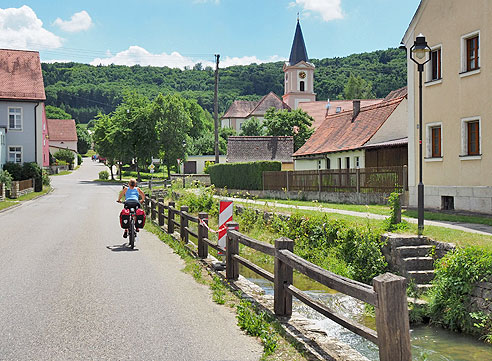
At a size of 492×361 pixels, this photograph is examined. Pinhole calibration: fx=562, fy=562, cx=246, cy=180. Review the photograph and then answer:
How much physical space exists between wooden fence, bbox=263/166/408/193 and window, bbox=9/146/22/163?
2307 cm

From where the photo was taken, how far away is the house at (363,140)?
101ft

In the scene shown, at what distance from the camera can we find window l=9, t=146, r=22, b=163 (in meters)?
46.9

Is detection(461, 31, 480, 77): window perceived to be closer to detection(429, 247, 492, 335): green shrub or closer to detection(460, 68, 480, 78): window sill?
detection(460, 68, 480, 78): window sill

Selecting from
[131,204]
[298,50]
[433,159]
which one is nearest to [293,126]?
[298,50]

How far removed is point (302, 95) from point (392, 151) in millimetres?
79379

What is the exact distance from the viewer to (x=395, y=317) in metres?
4.31

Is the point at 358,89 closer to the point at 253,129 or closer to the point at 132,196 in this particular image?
the point at 253,129

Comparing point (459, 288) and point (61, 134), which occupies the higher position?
point (61, 134)

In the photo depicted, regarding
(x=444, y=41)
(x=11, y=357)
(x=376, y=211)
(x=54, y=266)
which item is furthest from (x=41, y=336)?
(x=444, y=41)

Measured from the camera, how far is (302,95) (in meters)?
108

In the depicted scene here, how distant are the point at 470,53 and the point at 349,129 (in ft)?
65.4

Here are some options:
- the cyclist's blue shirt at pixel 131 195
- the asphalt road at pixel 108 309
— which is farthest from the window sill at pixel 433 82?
the asphalt road at pixel 108 309

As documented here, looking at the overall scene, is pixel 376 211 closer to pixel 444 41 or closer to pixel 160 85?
pixel 444 41

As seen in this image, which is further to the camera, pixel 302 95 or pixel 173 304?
pixel 302 95
